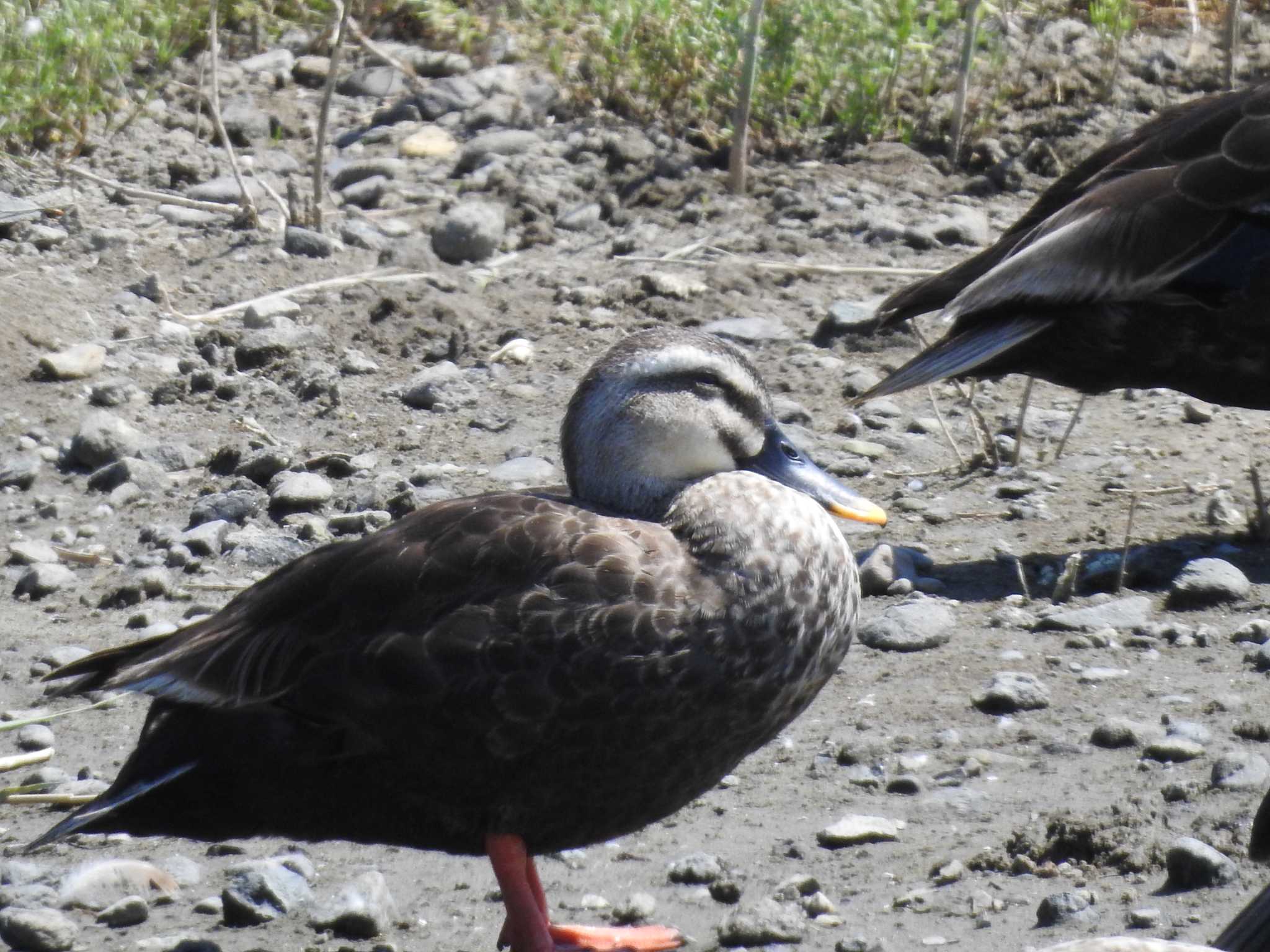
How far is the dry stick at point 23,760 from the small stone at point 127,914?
72cm

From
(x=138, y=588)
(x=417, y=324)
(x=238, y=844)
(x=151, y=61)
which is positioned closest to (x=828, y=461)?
(x=417, y=324)

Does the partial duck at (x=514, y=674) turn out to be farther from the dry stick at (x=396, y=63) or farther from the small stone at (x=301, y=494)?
the dry stick at (x=396, y=63)

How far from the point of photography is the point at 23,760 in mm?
4152

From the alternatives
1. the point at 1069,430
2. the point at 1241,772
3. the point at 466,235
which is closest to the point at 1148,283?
the point at 1069,430

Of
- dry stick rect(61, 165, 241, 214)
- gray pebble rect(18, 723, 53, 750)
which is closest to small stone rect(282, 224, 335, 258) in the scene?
dry stick rect(61, 165, 241, 214)

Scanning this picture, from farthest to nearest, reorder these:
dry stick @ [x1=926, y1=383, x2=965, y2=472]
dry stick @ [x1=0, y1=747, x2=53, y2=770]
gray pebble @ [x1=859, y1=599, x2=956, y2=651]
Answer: dry stick @ [x1=926, y1=383, x2=965, y2=472] < gray pebble @ [x1=859, y1=599, x2=956, y2=651] < dry stick @ [x1=0, y1=747, x2=53, y2=770]

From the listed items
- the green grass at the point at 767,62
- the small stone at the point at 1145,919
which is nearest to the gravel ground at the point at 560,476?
the small stone at the point at 1145,919

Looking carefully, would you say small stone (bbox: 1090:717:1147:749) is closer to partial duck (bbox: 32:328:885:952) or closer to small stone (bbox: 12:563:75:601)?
partial duck (bbox: 32:328:885:952)

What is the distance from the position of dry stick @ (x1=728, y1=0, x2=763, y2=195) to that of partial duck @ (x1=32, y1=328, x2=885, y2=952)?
3.99 metres

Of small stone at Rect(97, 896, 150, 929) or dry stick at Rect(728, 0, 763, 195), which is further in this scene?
dry stick at Rect(728, 0, 763, 195)

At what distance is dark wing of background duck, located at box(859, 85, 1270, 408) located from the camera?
189 inches

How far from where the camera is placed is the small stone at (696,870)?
3.65 m

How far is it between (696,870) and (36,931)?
4.10ft

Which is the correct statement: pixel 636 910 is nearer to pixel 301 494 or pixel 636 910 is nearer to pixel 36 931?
pixel 36 931
